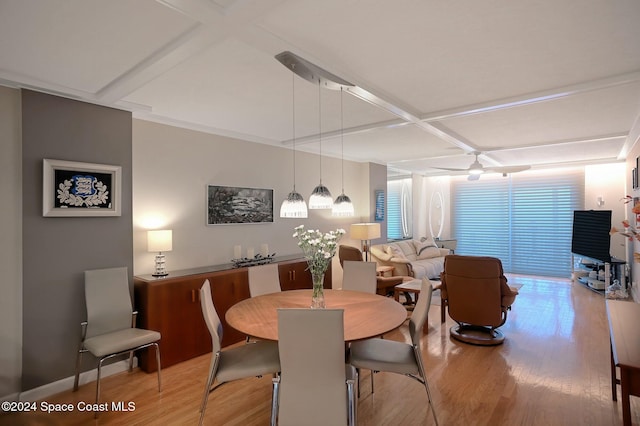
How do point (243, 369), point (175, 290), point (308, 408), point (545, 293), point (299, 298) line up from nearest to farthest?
1. point (308, 408)
2. point (243, 369)
3. point (299, 298)
4. point (175, 290)
5. point (545, 293)

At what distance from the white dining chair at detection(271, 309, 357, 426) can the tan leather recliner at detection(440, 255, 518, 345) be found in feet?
7.60

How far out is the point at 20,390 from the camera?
273 cm

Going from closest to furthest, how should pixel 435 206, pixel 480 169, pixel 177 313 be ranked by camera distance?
1. pixel 177 313
2. pixel 480 169
3. pixel 435 206

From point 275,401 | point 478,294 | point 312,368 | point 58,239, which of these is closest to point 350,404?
point 312,368

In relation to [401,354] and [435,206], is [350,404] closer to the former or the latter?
[401,354]

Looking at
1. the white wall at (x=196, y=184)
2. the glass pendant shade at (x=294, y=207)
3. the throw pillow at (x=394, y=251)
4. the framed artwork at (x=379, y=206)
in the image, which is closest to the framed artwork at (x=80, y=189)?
the white wall at (x=196, y=184)

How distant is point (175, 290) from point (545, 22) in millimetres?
3525

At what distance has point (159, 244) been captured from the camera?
345 cm

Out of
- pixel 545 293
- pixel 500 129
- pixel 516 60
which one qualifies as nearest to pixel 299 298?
pixel 516 60

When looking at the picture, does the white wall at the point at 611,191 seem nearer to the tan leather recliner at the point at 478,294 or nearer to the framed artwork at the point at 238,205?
the tan leather recliner at the point at 478,294

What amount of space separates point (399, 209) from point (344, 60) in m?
6.42

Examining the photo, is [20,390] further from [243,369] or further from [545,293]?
[545,293]

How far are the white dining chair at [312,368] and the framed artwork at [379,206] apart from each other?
16.9ft

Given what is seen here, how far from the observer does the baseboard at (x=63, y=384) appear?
2.74m
